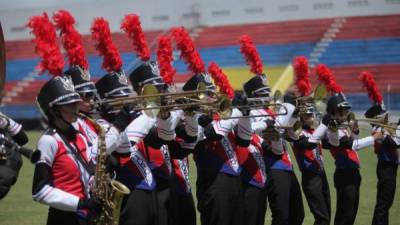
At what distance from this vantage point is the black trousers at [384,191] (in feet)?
33.5

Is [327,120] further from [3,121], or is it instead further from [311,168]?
[3,121]

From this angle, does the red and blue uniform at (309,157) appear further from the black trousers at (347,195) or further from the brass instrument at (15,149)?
the brass instrument at (15,149)

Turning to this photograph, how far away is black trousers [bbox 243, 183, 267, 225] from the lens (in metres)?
8.05

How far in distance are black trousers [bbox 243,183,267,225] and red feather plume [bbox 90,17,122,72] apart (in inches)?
88.8

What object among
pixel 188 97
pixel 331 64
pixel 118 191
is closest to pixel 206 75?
pixel 188 97

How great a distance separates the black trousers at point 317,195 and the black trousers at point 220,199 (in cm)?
170

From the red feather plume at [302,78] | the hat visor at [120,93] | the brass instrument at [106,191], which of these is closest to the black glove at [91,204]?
the brass instrument at [106,191]

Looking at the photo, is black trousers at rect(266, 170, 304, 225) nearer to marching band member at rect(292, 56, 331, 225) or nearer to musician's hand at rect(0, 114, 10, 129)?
marching band member at rect(292, 56, 331, 225)

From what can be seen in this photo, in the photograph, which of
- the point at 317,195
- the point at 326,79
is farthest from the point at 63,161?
the point at 326,79

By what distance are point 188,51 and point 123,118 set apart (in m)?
1.97

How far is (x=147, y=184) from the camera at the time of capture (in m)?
6.32

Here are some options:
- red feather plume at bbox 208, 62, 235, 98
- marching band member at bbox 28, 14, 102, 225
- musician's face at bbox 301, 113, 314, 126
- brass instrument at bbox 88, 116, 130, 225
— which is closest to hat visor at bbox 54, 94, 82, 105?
marching band member at bbox 28, 14, 102, 225

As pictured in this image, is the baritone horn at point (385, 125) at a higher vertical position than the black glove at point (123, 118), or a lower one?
lower

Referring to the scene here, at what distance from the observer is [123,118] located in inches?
232
